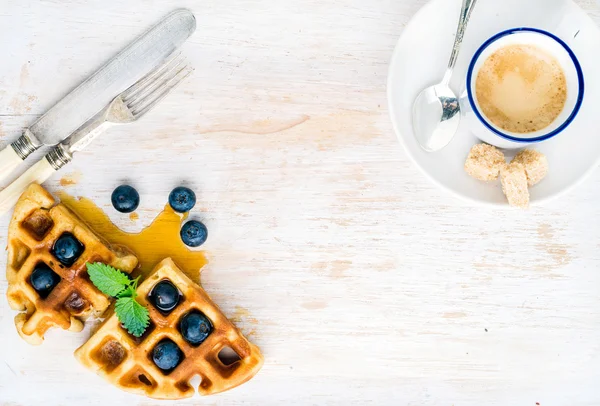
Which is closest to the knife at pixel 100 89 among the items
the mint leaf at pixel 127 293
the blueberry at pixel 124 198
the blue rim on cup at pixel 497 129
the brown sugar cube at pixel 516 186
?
the blueberry at pixel 124 198

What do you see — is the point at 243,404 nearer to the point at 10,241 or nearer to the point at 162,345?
the point at 162,345

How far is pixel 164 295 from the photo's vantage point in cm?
158

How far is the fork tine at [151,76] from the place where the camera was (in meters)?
1.64

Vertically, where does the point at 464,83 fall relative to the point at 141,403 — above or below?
above

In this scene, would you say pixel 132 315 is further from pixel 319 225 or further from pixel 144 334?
pixel 319 225

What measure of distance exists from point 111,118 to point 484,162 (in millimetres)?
1000

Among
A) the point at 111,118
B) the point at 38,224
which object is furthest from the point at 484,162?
the point at 38,224

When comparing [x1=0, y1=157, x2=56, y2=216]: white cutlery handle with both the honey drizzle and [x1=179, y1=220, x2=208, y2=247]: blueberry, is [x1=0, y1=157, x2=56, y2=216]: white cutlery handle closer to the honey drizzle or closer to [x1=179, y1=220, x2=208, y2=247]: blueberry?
the honey drizzle

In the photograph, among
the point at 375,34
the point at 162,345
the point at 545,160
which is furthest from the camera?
the point at 375,34

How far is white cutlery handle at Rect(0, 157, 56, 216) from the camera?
1651 mm

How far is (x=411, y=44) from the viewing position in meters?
1.49

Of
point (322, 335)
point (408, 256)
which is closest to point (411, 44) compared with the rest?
point (408, 256)

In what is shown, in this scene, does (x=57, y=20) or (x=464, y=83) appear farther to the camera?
(x=57, y=20)

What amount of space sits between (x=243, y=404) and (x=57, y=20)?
1.24 meters
